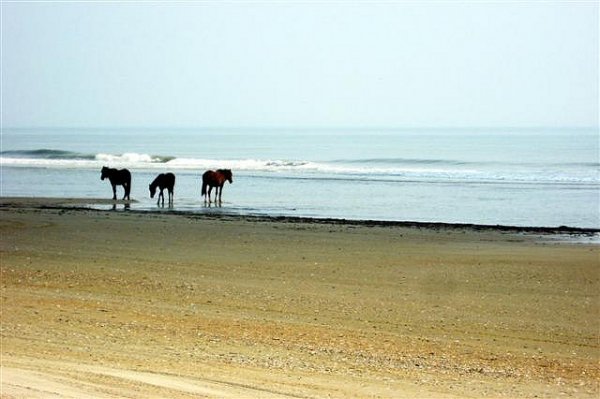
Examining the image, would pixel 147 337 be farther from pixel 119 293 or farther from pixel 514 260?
pixel 514 260

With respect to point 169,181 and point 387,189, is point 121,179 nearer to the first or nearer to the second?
point 169,181

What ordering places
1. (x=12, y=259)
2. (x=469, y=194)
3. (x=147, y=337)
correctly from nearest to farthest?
(x=147, y=337), (x=12, y=259), (x=469, y=194)

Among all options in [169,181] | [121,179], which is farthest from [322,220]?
[121,179]

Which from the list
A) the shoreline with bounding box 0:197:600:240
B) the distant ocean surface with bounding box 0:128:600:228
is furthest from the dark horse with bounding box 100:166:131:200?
the shoreline with bounding box 0:197:600:240

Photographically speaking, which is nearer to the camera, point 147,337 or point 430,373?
point 430,373

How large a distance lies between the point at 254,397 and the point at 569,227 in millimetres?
14355

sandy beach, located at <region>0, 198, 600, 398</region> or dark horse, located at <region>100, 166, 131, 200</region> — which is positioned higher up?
dark horse, located at <region>100, 166, 131, 200</region>

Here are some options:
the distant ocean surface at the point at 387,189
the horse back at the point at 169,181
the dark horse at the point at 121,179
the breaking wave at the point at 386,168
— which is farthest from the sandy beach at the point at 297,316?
the breaking wave at the point at 386,168

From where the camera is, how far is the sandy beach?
25.6ft

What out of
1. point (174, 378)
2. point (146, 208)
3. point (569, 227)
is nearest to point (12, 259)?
point (174, 378)

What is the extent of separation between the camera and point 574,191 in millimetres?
31078

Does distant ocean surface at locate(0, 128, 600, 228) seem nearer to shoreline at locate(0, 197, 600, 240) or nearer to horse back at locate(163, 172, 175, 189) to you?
horse back at locate(163, 172, 175, 189)

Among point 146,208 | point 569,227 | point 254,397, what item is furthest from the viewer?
point 146,208

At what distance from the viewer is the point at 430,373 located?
8242 millimetres
